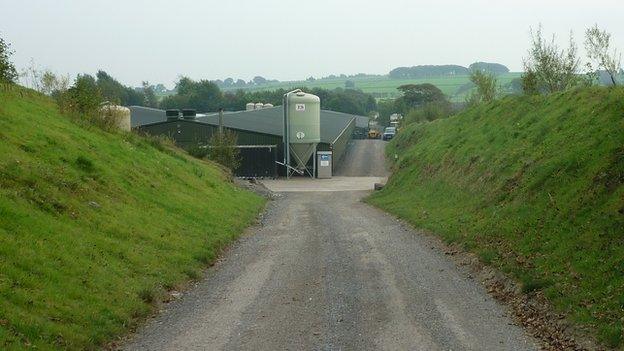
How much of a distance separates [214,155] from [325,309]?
136 feet

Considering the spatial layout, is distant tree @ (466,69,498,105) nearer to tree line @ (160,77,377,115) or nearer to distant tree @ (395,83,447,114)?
tree line @ (160,77,377,115)

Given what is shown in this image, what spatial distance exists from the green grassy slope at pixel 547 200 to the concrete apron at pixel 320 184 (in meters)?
16.3

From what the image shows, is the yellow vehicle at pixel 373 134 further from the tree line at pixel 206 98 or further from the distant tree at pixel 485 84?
the distant tree at pixel 485 84

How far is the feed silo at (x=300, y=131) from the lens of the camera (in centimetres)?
6297

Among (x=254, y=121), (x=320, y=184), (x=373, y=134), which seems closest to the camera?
(x=320, y=184)

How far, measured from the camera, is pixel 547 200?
1788 cm

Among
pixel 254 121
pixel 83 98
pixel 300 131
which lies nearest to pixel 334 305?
pixel 83 98

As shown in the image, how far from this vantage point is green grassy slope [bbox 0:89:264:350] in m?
10.3

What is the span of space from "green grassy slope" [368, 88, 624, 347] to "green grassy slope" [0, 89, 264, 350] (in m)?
7.10

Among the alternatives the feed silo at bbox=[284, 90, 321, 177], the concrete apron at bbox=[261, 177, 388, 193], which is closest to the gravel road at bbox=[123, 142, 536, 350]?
the concrete apron at bbox=[261, 177, 388, 193]

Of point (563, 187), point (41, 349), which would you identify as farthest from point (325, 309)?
point (563, 187)

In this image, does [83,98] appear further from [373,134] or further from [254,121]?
[373,134]

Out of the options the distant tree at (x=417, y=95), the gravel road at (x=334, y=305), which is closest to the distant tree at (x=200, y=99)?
the distant tree at (x=417, y=95)

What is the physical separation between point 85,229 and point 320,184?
42347 millimetres
